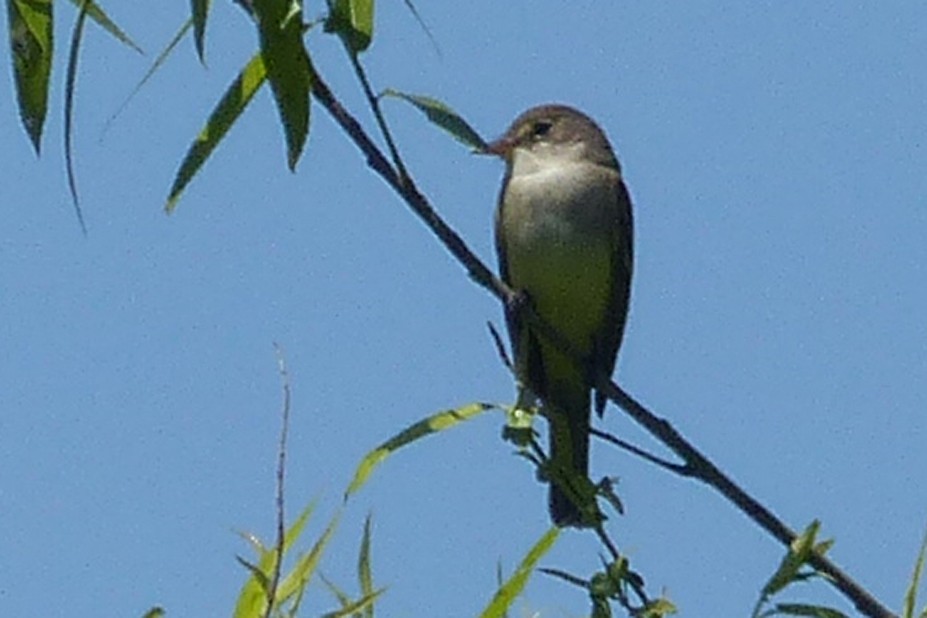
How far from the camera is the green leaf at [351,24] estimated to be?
7.70ft

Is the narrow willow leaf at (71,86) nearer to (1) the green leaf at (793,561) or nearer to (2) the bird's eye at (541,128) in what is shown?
(1) the green leaf at (793,561)

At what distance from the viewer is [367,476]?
2.51m

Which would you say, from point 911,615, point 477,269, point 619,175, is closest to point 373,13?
point 477,269

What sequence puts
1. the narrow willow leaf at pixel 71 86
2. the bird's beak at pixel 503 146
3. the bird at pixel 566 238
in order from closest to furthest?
1. the narrow willow leaf at pixel 71 86
2. the bird at pixel 566 238
3. the bird's beak at pixel 503 146

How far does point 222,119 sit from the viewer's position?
2.49m

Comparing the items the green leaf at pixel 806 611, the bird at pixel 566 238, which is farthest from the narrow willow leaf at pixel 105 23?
the bird at pixel 566 238

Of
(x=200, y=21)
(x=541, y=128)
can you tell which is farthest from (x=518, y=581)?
(x=541, y=128)

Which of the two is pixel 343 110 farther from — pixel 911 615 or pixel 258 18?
pixel 911 615

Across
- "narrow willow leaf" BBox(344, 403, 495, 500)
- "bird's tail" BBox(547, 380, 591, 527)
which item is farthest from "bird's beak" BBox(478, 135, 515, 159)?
"narrow willow leaf" BBox(344, 403, 495, 500)

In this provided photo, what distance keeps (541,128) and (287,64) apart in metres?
4.05

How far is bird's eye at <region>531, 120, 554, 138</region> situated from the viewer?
245 inches

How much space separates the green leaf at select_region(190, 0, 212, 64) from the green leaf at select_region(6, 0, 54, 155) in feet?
0.62

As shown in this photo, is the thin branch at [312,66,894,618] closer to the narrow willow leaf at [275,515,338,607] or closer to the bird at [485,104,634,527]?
the narrow willow leaf at [275,515,338,607]

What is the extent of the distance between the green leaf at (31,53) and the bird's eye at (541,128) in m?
Answer: 3.92
